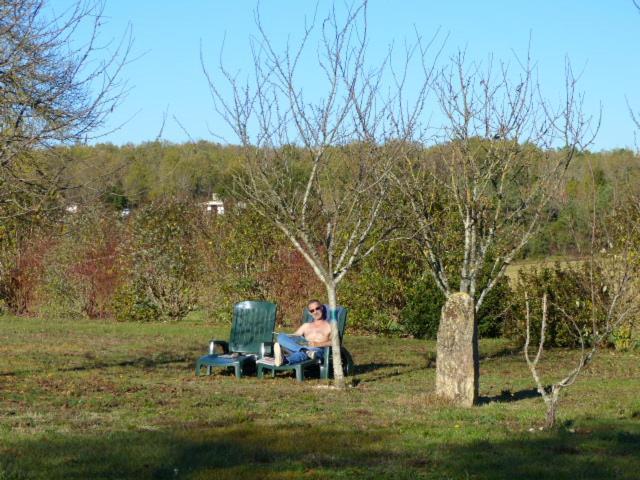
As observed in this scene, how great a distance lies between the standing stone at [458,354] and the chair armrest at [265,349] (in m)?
3.50

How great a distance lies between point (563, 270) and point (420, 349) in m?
3.45

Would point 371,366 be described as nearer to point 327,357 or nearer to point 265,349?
point 327,357

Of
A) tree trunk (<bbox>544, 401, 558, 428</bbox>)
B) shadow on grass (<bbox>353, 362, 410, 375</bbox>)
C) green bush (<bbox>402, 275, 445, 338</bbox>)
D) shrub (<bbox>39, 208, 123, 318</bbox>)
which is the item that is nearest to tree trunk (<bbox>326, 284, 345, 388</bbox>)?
shadow on grass (<bbox>353, 362, 410, 375</bbox>)

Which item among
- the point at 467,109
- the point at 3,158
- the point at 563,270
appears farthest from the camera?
the point at 563,270

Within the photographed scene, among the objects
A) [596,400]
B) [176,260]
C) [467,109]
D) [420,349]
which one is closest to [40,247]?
[176,260]

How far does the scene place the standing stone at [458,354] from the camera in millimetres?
10000

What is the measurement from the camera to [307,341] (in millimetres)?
13281

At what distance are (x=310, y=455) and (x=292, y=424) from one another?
157 centimetres

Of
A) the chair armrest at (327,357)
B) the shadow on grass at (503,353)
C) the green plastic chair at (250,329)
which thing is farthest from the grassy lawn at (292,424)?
the shadow on grass at (503,353)

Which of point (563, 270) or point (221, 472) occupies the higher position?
point (563, 270)

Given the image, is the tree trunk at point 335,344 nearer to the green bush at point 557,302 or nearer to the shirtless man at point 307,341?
the shirtless man at point 307,341

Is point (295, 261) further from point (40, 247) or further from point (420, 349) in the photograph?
point (40, 247)

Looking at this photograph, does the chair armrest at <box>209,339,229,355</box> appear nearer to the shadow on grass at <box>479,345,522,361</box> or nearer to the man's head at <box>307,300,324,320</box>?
the man's head at <box>307,300,324,320</box>

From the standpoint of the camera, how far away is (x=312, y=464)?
6613 millimetres
